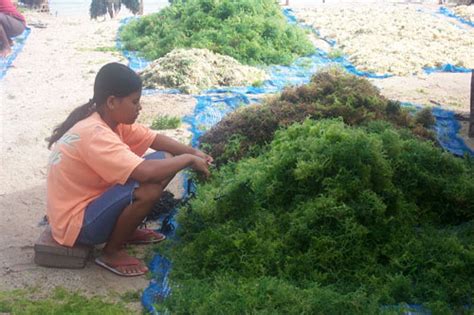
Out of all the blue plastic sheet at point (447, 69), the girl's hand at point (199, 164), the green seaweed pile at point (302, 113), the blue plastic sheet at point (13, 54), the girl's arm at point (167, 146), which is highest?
the girl's hand at point (199, 164)

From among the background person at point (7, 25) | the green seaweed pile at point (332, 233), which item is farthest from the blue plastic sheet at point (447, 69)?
the background person at point (7, 25)

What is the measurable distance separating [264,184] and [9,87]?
617cm

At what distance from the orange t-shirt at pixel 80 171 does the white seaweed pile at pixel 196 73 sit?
4.83 meters

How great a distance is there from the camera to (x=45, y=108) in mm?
8094

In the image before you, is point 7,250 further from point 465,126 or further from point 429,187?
point 465,126

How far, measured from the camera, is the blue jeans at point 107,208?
3896mm

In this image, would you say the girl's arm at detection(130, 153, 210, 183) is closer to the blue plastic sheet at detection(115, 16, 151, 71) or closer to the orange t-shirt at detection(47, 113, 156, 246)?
the orange t-shirt at detection(47, 113, 156, 246)

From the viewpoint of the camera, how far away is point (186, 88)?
8.72 meters

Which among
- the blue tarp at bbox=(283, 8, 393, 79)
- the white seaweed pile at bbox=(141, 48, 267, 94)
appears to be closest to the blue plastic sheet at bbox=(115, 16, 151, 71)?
the white seaweed pile at bbox=(141, 48, 267, 94)

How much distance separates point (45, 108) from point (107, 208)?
4649 millimetres

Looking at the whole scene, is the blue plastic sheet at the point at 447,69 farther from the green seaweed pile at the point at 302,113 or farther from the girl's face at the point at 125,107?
the girl's face at the point at 125,107

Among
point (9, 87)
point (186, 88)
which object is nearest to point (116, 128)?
point (186, 88)

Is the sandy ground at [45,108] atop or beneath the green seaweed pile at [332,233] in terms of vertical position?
beneath

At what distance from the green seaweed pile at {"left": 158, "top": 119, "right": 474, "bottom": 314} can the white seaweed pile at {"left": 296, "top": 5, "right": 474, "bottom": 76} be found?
19.8 feet
